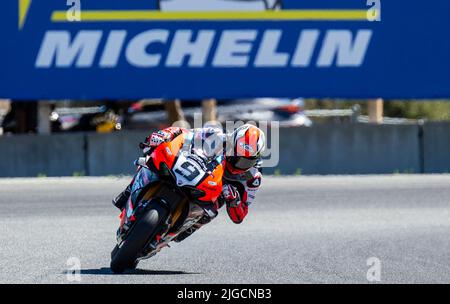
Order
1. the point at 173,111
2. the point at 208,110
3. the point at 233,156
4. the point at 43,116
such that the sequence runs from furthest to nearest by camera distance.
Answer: the point at 173,111 < the point at 208,110 < the point at 43,116 < the point at 233,156

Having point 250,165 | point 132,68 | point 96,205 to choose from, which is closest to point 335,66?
point 132,68

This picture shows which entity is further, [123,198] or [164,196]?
[123,198]

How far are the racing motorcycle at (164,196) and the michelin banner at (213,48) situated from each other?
453 inches

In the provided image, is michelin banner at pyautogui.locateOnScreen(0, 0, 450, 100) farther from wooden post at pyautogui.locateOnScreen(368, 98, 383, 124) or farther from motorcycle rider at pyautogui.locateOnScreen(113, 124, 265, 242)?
motorcycle rider at pyautogui.locateOnScreen(113, 124, 265, 242)

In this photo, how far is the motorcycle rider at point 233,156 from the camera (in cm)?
824

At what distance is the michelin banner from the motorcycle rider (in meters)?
11.3

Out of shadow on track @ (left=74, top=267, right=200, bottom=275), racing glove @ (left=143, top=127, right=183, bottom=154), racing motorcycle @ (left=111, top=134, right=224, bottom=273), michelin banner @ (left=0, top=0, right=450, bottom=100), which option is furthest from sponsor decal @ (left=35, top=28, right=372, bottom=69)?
racing glove @ (left=143, top=127, right=183, bottom=154)

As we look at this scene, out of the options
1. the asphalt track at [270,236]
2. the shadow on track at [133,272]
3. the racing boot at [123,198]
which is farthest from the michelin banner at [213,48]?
the racing boot at [123,198]

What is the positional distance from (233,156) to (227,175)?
275 mm

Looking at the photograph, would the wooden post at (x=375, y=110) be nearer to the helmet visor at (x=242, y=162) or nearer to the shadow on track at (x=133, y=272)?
the shadow on track at (x=133, y=272)

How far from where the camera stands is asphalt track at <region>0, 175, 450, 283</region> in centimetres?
869

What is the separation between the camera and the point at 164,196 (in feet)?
27.1

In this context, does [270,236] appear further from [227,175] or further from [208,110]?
[208,110]

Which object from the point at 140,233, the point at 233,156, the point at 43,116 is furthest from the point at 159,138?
the point at 43,116
